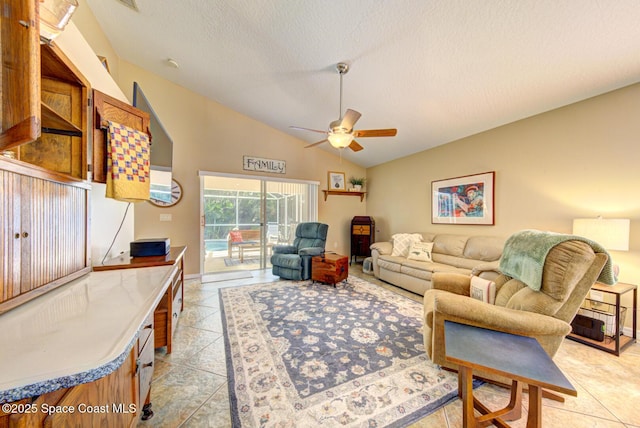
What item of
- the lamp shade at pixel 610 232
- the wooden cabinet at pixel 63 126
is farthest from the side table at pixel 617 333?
the wooden cabinet at pixel 63 126

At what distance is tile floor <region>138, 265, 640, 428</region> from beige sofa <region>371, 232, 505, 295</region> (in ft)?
3.90

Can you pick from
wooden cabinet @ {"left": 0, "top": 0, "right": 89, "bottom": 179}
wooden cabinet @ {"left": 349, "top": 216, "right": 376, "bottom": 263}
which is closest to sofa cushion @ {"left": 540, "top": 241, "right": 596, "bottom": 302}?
wooden cabinet @ {"left": 0, "top": 0, "right": 89, "bottom": 179}

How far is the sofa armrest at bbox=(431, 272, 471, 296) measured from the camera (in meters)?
2.06

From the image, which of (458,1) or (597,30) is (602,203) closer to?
(597,30)

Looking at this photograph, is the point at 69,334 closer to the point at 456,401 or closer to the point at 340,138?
the point at 456,401

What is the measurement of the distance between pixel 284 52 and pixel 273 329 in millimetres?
3017

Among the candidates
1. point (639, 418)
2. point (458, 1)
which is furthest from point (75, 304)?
point (639, 418)

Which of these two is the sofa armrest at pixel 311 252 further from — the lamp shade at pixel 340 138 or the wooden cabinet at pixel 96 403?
the wooden cabinet at pixel 96 403

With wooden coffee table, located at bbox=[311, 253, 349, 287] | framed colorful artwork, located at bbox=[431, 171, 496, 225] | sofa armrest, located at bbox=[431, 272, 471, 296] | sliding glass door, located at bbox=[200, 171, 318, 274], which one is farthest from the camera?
sliding glass door, located at bbox=[200, 171, 318, 274]

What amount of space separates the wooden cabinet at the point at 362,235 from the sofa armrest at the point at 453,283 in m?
3.00

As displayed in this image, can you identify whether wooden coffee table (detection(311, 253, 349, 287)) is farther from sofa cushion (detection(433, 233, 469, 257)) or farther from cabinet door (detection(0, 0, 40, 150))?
cabinet door (detection(0, 0, 40, 150))

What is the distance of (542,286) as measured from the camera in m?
1.43

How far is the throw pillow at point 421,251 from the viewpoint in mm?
3658

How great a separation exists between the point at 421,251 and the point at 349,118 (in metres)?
2.54
